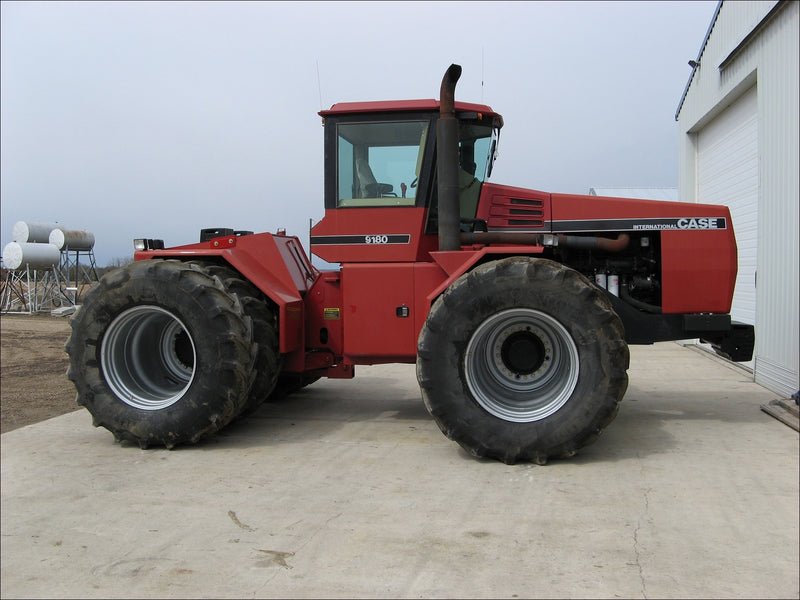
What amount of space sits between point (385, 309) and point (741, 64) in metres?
6.69

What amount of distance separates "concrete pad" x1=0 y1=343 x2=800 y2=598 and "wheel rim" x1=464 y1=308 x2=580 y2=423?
1.64 feet

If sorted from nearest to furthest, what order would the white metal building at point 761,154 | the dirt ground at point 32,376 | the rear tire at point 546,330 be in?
the rear tire at point 546,330, the dirt ground at point 32,376, the white metal building at point 761,154

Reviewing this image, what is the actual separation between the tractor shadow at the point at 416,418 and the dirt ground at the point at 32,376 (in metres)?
2.19

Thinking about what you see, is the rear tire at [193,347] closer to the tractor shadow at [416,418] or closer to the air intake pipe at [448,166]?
the tractor shadow at [416,418]

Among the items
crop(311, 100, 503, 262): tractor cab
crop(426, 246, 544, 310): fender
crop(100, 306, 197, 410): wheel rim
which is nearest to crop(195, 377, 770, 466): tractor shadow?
crop(100, 306, 197, 410): wheel rim

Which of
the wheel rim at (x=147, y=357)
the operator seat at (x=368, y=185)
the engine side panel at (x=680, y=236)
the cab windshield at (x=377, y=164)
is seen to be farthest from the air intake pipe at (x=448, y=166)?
the wheel rim at (x=147, y=357)

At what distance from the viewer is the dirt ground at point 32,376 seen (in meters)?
7.40

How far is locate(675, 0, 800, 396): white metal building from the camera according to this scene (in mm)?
7703

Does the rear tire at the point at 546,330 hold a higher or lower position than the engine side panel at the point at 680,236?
lower

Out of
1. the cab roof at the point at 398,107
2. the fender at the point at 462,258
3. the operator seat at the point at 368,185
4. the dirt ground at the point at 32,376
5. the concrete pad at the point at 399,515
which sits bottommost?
the concrete pad at the point at 399,515

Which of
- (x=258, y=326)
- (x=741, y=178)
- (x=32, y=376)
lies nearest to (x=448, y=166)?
(x=258, y=326)

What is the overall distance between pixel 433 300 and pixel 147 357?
9.42 feet

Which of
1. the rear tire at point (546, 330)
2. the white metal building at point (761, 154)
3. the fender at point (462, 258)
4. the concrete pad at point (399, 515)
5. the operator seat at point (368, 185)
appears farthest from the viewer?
the white metal building at point (761, 154)

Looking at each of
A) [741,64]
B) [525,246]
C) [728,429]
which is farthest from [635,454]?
[741,64]
